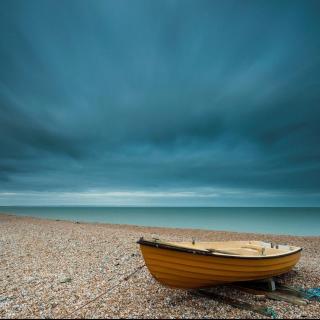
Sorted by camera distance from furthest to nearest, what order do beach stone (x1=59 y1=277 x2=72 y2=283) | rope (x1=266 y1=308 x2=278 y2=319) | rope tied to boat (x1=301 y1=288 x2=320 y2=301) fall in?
beach stone (x1=59 y1=277 x2=72 y2=283), rope tied to boat (x1=301 y1=288 x2=320 y2=301), rope (x1=266 y1=308 x2=278 y2=319)

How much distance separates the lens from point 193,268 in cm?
659

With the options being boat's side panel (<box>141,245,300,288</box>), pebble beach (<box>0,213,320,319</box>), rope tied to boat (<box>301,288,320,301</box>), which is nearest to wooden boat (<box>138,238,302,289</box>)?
boat's side panel (<box>141,245,300,288</box>)

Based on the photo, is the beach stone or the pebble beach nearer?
the pebble beach

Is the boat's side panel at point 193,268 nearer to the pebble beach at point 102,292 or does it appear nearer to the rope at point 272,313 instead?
the pebble beach at point 102,292

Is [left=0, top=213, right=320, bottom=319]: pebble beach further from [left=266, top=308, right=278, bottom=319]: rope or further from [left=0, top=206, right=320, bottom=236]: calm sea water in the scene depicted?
→ [left=0, top=206, right=320, bottom=236]: calm sea water

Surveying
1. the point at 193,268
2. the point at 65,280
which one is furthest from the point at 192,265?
the point at 65,280

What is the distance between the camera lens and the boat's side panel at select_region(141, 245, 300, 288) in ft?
21.5

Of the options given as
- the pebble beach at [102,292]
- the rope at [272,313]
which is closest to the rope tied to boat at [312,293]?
the pebble beach at [102,292]

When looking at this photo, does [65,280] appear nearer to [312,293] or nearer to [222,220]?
[312,293]

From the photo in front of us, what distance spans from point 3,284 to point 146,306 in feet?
16.1

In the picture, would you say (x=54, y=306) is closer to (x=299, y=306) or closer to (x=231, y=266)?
(x=231, y=266)

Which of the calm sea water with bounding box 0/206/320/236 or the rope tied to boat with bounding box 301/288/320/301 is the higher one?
the calm sea water with bounding box 0/206/320/236

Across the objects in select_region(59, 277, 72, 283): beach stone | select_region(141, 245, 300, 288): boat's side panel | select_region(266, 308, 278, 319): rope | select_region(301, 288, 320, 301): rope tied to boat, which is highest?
select_region(141, 245, 300, 288): boat's side panel

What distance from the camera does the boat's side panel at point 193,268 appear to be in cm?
654
